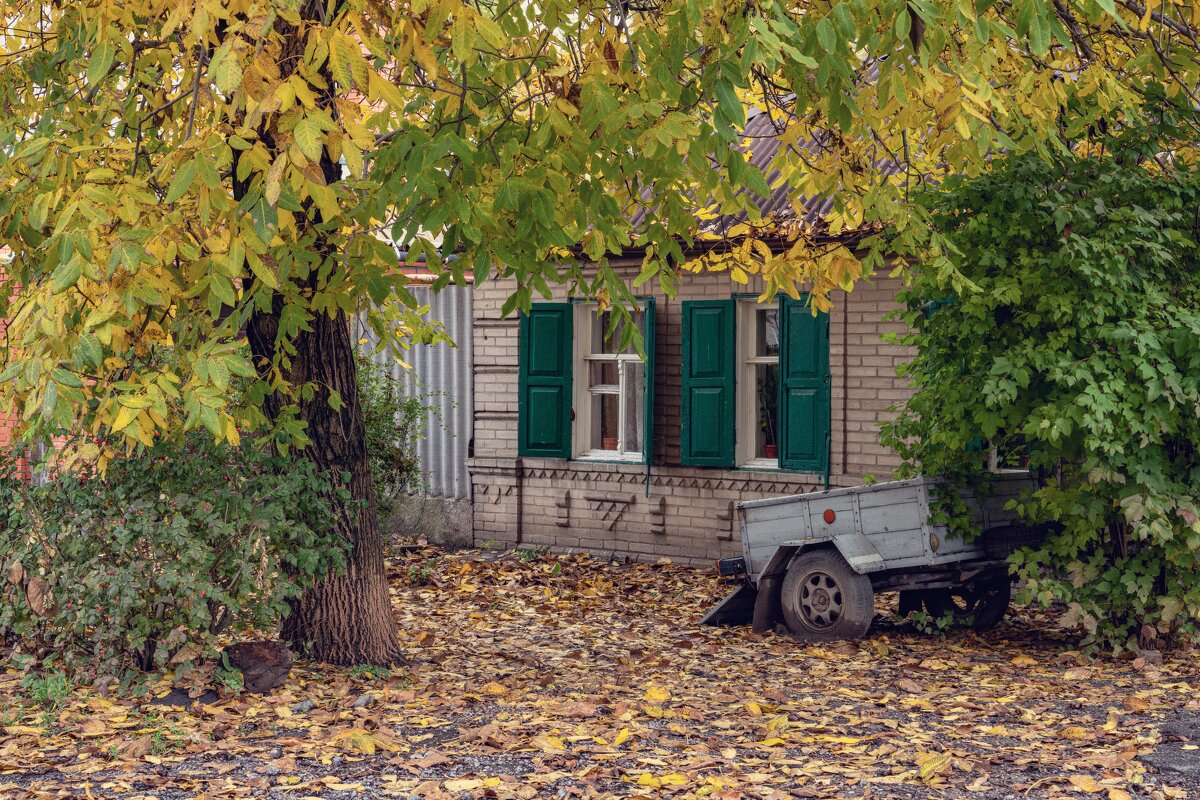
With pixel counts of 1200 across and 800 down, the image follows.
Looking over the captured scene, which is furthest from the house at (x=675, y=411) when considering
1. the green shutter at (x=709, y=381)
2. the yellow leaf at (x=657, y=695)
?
the yellow leaf at (x=657, y=695)

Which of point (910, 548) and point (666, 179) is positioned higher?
point (666, 179)

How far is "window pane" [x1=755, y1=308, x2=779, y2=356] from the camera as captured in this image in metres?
13.3

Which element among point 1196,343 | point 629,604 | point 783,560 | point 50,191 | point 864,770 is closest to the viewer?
point 864,770

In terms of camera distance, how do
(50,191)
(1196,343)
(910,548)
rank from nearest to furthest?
(50,191) → (1196,343) → (910,548)

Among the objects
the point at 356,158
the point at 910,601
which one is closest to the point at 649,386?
the point at 910,601

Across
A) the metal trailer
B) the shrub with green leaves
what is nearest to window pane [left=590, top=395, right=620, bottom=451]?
the metal trailer

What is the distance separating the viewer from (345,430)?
8.16 meters

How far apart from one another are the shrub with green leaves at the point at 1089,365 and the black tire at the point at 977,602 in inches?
27.4

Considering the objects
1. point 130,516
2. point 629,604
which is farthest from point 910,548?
point 130,516

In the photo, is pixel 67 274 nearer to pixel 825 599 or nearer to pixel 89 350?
pixel 89 350

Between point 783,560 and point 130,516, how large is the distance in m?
4.56

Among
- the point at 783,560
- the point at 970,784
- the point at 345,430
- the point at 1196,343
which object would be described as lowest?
the point at 970,784

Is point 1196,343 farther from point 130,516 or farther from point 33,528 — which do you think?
point 33,528

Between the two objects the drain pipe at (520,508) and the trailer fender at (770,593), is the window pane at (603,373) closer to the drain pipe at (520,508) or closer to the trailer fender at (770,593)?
the drain pipe at (520,508)
